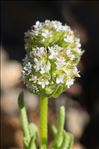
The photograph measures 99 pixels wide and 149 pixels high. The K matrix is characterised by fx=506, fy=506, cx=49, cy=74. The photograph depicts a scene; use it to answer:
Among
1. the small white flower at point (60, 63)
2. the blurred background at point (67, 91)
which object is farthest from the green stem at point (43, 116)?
the blurred background at point (67, 91)

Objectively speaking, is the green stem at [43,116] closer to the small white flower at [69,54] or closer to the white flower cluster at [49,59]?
the white flower cluster at [49,59]

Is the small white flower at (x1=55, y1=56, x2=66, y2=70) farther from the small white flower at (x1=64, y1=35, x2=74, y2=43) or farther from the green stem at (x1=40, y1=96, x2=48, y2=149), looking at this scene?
the green stem at (x1=40, y1=96, x2=48, y2=149)

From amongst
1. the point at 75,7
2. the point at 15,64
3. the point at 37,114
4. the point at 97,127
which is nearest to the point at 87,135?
the point at 97,127

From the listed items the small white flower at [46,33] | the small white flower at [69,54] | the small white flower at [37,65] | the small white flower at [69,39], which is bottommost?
the small white flower at [37,65]

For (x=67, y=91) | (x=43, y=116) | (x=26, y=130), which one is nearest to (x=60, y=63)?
(x=43, y=116)

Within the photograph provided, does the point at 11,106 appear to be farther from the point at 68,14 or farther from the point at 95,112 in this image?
the point at 68,14

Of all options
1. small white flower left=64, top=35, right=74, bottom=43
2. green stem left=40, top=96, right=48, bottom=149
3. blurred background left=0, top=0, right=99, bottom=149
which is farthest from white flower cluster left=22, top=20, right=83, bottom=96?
blurred background left=0, top=0, right=99, bottom=149
